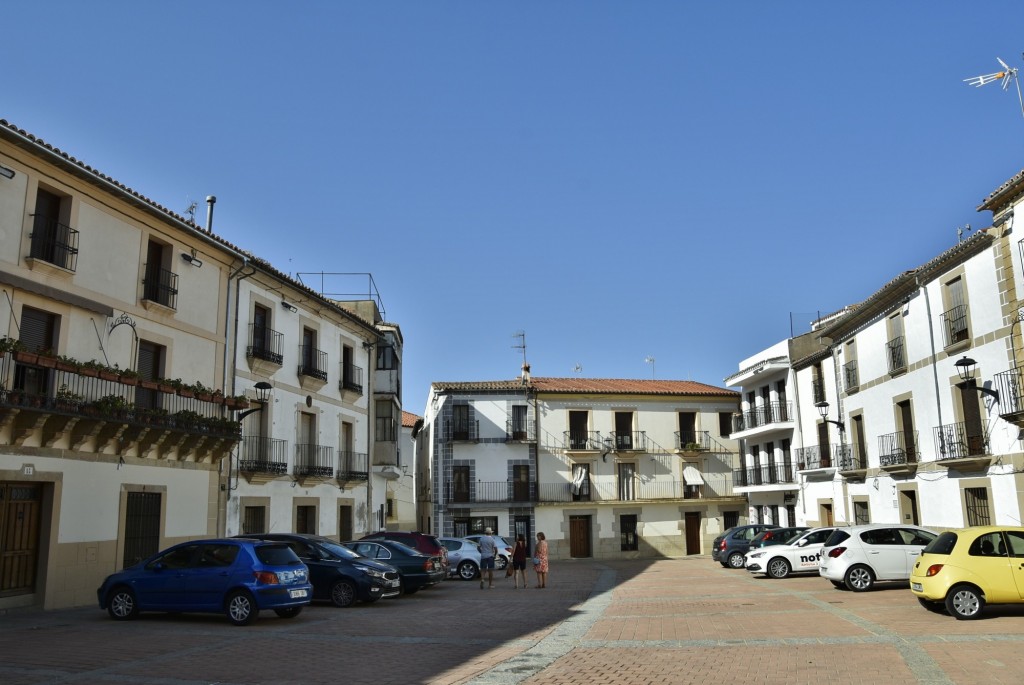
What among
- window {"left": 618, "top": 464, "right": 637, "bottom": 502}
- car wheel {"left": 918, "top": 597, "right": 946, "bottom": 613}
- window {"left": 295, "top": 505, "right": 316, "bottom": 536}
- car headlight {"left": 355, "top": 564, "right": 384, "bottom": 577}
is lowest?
car wheel {"left": 918, "top": 597, "right": 946, "bottom": 613}

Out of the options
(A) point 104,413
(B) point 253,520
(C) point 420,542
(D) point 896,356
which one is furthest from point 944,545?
(B) point 253,520

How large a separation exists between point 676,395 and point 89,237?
106 feet

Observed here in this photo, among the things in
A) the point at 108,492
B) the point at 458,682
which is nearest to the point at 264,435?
the point at 108,492

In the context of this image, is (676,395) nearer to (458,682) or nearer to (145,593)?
(145,593)

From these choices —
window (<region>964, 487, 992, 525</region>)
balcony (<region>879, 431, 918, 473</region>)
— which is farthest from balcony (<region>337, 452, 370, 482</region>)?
window (<region>964, 487, 992, 525</region>)

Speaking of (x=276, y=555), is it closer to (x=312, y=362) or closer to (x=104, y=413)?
(x=104, y=413)

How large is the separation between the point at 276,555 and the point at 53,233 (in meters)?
8.43

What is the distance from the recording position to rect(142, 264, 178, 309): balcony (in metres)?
19.6

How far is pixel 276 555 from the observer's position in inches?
557

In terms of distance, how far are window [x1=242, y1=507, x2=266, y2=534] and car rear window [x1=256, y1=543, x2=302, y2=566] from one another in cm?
911

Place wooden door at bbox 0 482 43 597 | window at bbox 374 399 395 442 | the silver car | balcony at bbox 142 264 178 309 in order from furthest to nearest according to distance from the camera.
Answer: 1. window at bbox 374 399 395 442
2. the silver car
3. balcony at bbox 142 264 178 309
4. wooden door at bbox 0 482 43 597

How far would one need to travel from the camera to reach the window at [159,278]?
19719 mm

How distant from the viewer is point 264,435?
24.2 metres

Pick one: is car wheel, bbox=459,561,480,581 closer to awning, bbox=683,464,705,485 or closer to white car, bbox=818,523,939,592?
white car, bbox=818,523,939,592
